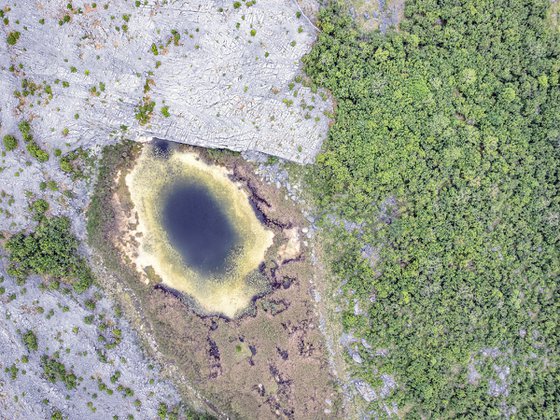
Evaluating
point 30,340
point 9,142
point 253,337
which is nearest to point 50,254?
point 30,340

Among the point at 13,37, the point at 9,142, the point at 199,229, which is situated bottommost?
the point at 9,142

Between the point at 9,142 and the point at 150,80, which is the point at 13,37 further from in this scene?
the point at 150,80

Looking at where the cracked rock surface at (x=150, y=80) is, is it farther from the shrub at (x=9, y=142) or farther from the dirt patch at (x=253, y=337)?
the dirt patch at (x=253, y=337)

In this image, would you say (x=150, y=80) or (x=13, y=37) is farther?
(x=150, y=80)

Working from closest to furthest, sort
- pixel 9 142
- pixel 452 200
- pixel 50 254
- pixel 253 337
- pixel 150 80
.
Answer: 1. pixel 9 142
2. pixel 150 80
3. pixel 452 200
4. pixel 50 254
5. pixel 253 337

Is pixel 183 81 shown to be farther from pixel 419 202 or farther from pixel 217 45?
pixel 419 202

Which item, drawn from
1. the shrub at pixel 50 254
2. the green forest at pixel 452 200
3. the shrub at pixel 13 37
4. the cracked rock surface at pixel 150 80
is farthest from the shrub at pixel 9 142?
the green forest at pixel 452 200

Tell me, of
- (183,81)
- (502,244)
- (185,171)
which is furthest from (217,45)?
(502,244)

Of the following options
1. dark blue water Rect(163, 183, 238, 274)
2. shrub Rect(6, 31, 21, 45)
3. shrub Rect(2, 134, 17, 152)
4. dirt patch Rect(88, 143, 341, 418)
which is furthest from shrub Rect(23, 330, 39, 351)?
shrub Rect(6, 31, 21, 45)
